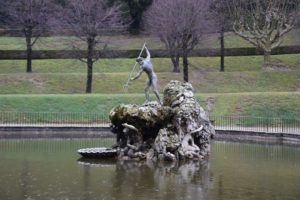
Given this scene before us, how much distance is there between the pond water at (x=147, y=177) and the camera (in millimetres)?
21516

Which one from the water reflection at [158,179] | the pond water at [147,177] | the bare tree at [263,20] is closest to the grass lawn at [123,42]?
the bare tree at [263,20]

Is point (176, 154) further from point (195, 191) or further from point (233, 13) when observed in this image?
point (233, 13)

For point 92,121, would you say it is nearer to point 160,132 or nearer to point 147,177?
point 160,132

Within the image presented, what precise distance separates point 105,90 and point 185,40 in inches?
398

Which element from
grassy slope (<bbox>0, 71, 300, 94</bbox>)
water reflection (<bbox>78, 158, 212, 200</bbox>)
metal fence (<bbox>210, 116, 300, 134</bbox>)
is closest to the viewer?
water reflection (<bbox>78, 158, 212, 200</bbox>)

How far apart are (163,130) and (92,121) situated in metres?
18.4

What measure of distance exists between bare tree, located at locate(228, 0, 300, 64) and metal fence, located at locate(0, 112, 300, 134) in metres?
22.6

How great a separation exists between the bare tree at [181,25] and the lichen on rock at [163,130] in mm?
30274

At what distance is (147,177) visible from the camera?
2534 centimetres

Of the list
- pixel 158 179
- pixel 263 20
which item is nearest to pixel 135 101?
pixel 263 20

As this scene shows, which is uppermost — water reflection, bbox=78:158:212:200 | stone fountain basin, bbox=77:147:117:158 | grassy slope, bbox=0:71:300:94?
grassy slope, bbox=0:71:300:94

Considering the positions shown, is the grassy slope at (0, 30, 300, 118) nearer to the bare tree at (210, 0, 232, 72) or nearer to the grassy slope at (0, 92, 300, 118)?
the grassy slope at (0, 92, 300, 118)

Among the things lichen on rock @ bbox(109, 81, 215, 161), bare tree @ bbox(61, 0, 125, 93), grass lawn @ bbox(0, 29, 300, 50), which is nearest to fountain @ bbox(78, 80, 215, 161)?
lichen on rock @ bbox(109, 81, 215, 161)

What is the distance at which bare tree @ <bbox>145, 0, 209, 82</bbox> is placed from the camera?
64.2 meters
